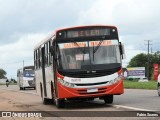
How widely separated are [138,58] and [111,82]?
504ft

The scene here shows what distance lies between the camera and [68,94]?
18531 millimetres

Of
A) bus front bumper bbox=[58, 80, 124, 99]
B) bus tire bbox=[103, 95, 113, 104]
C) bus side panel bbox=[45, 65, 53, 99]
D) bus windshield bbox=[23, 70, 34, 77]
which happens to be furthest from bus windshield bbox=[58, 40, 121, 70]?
bus windshield bbox=[23, 70, 34, 77]

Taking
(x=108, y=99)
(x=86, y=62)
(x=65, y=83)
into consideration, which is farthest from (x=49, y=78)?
(x=86, y=62)

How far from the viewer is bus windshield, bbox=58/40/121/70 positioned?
18688 mm

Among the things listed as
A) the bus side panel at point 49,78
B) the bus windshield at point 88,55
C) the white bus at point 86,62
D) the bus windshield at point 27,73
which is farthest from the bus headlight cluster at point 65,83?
the bus windshield at point 27,73

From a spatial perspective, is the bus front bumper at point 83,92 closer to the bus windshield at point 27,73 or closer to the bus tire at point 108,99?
the bus tire at point 108,99

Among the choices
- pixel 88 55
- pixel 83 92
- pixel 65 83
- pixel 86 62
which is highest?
pixel 88 55

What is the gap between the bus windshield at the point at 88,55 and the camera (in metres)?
18.7

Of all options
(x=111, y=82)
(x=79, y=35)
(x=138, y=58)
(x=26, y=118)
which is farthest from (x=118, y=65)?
(x=138, y=58)

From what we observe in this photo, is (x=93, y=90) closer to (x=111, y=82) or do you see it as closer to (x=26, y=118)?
(x=111, y=82)

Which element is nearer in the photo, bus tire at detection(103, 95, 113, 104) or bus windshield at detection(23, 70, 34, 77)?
bus tire at detection(103, 95, 113, 104)

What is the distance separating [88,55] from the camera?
742 inches

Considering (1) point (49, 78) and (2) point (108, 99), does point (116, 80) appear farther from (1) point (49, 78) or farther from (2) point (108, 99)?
(1) point (49, 78)

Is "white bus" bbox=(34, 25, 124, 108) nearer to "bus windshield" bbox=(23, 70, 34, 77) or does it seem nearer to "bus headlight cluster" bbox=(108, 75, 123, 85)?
"bus headlight cluster" bbox=(108, 75, 123, 85)
